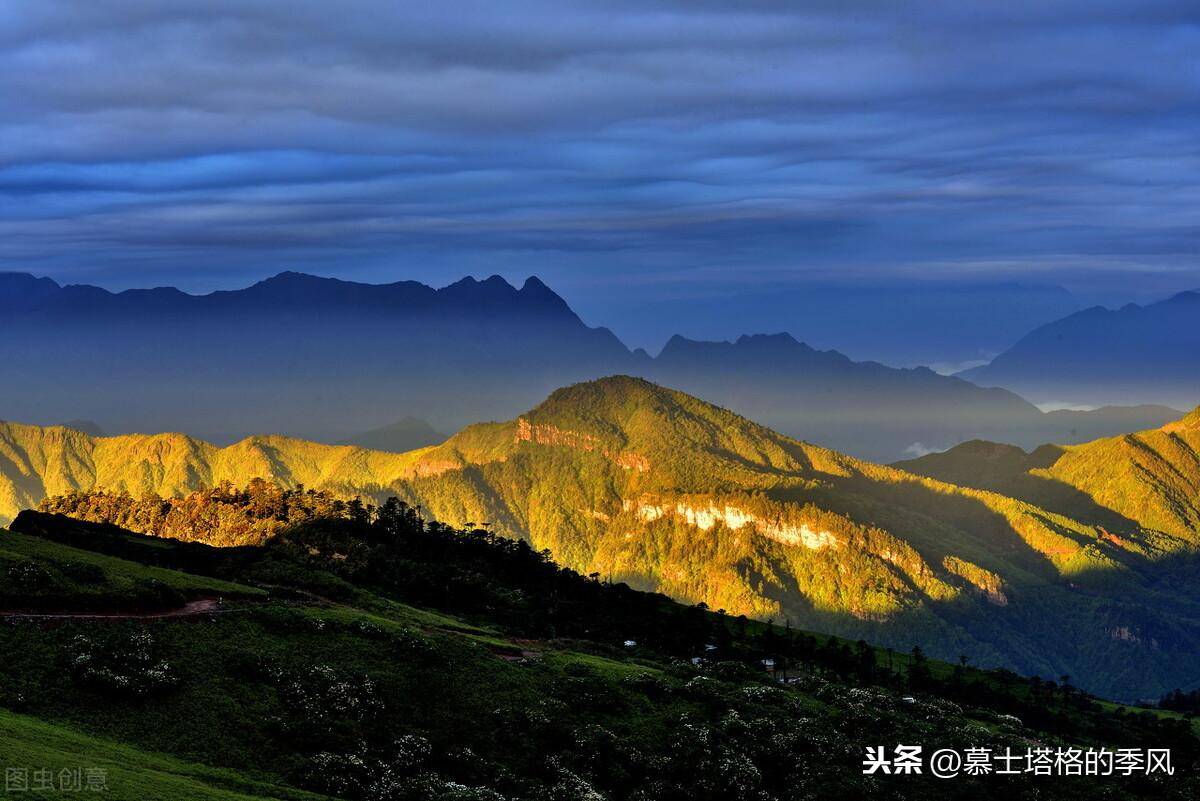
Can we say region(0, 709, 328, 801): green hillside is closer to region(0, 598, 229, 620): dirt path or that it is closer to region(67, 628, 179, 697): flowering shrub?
region(67, 628, 179, 697): flowering shrub

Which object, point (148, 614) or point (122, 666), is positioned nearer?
point (122, 666)

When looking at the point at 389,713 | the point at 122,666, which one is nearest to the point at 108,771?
the point at 122,666

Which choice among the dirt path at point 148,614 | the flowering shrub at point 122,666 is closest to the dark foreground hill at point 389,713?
the flowering shrub at point 122,666

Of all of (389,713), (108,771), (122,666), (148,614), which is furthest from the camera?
(148,614)

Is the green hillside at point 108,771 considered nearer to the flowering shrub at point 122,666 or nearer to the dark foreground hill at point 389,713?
the dark foreground hill at point 389,713

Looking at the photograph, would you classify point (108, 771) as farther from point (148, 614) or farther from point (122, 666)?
point (148, 614)

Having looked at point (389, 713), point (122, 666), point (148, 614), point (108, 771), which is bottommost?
point (389, 713)

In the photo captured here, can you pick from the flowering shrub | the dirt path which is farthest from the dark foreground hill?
the dirt path

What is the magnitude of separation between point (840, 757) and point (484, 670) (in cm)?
3180

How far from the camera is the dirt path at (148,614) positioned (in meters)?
89.6

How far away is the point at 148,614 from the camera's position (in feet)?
321

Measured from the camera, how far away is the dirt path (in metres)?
89.6

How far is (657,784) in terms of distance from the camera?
284 feet

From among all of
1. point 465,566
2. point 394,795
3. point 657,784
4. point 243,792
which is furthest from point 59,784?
point 465,566
